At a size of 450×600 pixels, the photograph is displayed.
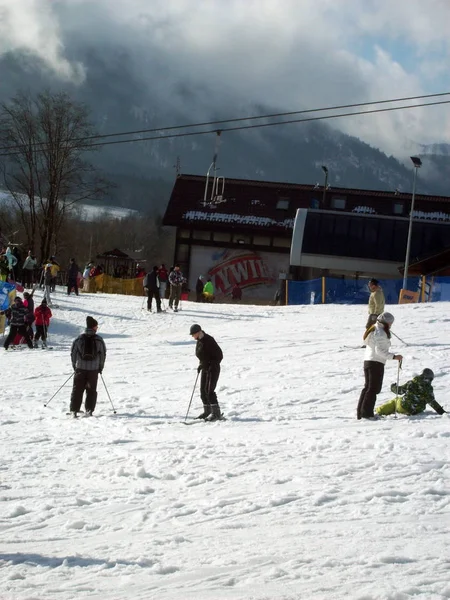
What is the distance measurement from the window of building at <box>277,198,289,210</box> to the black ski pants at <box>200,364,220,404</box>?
48646 mm

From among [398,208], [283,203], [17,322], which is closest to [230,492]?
[17,322]

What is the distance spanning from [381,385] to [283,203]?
50002 mm

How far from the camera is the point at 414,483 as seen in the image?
8.08 m

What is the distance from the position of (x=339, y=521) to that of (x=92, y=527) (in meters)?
2.07

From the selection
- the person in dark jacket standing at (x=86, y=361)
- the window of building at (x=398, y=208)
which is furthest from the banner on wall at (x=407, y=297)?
the window of building at (x=398, y=208)

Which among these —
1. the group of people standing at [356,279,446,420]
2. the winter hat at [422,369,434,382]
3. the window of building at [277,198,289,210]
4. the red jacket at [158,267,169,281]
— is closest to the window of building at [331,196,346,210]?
the window of building at [277,198,289,210]

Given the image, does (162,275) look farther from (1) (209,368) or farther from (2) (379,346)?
(2) (379,346)

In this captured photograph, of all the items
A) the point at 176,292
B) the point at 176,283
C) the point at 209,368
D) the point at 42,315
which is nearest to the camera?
the point at 209,368

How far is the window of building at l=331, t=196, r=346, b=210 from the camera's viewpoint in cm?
6188

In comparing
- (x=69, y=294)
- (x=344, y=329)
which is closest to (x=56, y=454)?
(x=344, y=329)

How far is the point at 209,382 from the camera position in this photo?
1245 centimetres

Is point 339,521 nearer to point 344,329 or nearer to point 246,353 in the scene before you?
point 246,353

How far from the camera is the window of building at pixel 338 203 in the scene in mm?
61875

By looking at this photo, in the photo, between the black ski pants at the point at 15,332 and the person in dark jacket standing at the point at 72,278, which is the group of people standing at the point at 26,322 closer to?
the black ski pants at the point at 15,332
